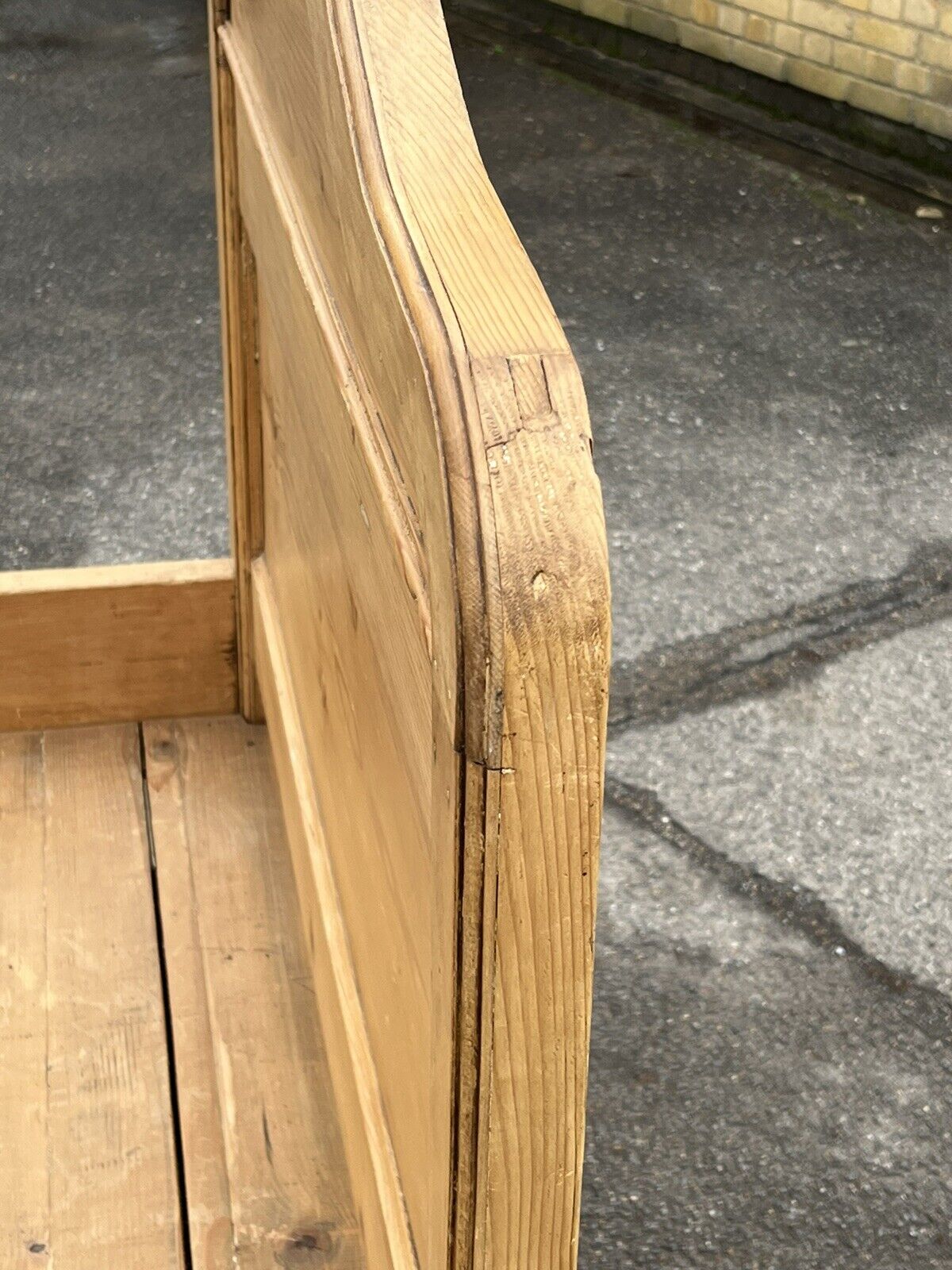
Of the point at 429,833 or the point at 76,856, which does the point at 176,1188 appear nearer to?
the point at 76,856

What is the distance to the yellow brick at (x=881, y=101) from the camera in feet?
14.9

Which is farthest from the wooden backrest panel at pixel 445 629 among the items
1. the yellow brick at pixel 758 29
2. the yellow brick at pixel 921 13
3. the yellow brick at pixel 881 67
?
the yellow brick at pixel 758 29

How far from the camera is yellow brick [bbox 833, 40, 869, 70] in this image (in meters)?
4.60

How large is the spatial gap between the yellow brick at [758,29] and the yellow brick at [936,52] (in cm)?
60

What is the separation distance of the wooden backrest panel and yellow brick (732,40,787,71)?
420cm

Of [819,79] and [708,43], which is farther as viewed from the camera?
[708,43]

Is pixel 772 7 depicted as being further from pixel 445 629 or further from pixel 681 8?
pixel 445 629

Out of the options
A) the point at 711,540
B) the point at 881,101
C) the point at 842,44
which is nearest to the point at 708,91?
the point at 842,44

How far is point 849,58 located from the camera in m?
4.64

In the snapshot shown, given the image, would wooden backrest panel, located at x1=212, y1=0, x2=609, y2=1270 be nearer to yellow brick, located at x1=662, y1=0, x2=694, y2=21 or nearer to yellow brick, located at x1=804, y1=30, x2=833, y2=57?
yellow brick, located at x1=804, y1=30, x2=833, y2=57

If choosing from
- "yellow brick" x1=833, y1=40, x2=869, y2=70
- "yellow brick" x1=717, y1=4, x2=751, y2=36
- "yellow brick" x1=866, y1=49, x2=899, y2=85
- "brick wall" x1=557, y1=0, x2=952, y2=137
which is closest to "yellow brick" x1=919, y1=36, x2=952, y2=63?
"brick wall" x1=557, y1=0, x2=952, y2=137

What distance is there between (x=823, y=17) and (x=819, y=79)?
19cm

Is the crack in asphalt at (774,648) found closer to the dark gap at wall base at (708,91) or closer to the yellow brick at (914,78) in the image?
the dark gap at wall base at (708,91)

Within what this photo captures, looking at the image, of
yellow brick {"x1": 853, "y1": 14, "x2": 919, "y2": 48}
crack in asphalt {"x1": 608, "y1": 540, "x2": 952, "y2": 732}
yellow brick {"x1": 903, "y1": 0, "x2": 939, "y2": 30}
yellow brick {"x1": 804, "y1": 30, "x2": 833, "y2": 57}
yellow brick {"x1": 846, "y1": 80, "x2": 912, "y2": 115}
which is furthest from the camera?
yellow brick {"x1": 804, "y1": 30, "x2": 833, "y2": 57}
